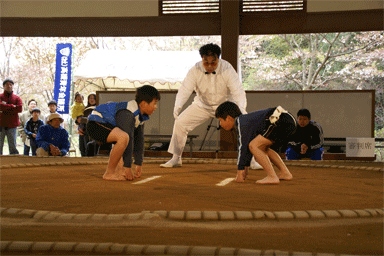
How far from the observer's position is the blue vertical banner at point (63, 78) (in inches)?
324

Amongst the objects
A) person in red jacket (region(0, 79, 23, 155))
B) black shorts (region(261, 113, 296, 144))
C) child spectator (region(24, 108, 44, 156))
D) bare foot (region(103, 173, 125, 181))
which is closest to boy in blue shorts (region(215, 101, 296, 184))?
black shorts (region(261, 113, 296, 144))

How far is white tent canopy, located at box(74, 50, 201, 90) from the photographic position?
25.0 ft

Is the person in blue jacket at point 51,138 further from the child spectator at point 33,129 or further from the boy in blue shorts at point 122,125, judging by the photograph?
the boy in blue shorts at point 122,125

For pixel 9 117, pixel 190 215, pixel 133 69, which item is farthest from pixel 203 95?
pixel 133 69

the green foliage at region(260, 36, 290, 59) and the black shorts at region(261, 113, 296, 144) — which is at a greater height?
the green foliage at region(260, 36, 290, 59)

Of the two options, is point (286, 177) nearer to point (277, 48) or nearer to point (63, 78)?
point (63, 78)

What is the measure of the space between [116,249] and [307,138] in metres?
3.44

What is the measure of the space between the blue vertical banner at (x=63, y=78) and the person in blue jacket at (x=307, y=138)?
5.23 meters

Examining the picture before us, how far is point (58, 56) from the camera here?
8414 mm

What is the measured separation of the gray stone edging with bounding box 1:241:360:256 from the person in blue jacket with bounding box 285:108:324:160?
3.27 metres

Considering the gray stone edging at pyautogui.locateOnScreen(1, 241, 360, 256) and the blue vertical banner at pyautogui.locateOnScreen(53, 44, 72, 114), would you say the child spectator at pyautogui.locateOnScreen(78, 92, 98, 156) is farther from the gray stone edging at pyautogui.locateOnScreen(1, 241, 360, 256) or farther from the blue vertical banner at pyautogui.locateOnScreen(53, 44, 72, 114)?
the gray stone edging at pyautogui.locateOnScreen(1, 241, 360, 256)

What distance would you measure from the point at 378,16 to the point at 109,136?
3.89 m

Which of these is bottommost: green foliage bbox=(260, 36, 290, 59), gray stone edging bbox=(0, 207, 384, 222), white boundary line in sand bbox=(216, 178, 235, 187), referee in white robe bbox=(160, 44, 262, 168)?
gray stone edging bbox=(0, 207, 384, 222)

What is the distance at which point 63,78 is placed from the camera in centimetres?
835
